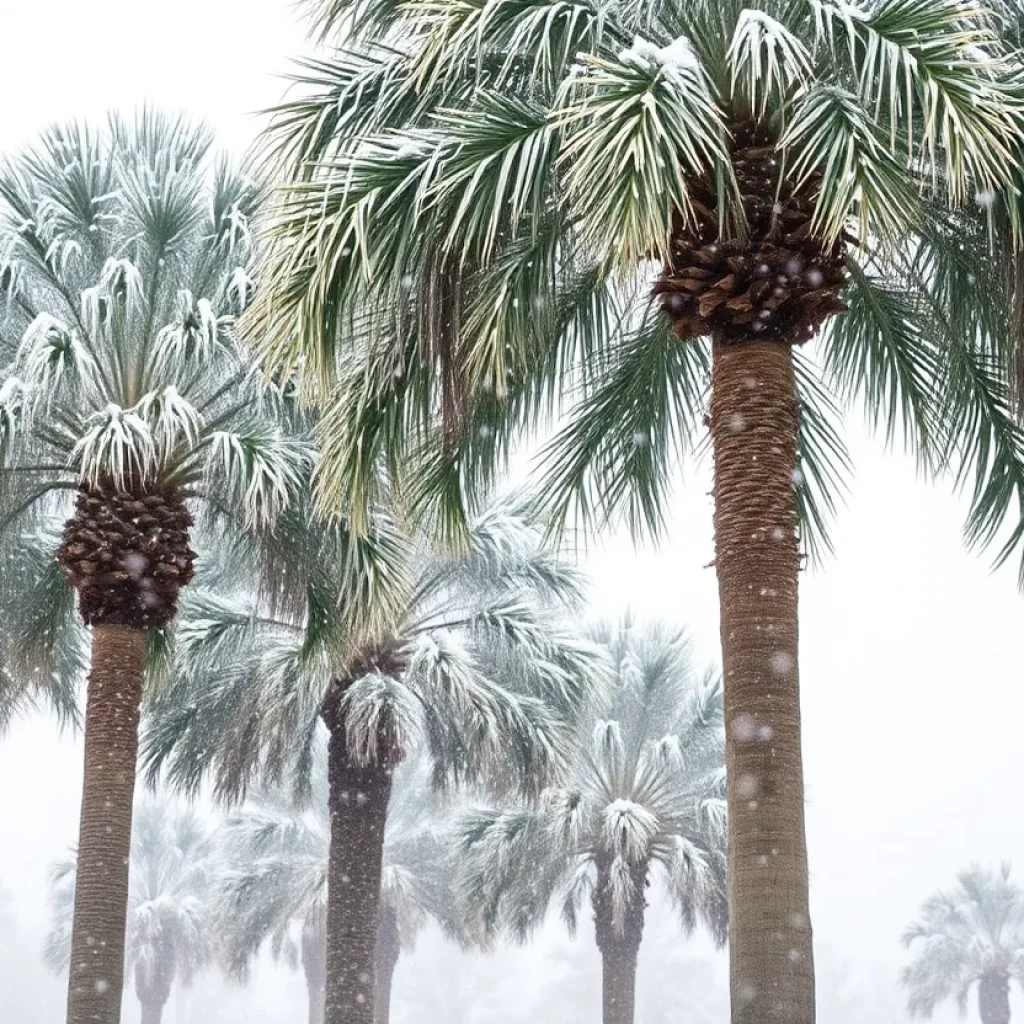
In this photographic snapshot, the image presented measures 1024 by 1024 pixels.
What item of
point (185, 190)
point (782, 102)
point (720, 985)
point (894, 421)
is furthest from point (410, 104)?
point (720, 985)

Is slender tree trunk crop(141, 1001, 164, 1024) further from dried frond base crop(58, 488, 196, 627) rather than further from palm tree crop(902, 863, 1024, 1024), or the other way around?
dried frond base crop(58, 488, 196, 627)

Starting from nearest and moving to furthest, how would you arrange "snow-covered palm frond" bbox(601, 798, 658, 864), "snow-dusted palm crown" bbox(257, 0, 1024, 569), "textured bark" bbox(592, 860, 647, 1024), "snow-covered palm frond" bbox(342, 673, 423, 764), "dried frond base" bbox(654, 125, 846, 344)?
"snow-dusted palm crown" bbox(257, 0, 1024, 569) → "dried frond base" bbox(654, 125, 846, 344) → "snow-covered palm frond" bbox(342, 673, 423, 764) → "snow-covered palm frond" bbox(601, 798, 658, 864) → "textured bark" bbox(592, 860, 647, 1024)

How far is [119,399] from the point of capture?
12086mm

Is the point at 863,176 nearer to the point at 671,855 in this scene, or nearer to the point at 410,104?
the point at 410,104

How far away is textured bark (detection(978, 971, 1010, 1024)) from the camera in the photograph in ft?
127

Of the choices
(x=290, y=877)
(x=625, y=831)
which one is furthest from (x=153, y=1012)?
(x=625, y=831)

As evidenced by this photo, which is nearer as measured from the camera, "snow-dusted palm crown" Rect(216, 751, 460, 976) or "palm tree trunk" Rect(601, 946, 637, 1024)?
"palm tree trunk" Rect(601, 946, 637, 1024)

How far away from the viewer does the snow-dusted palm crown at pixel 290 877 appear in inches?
1069

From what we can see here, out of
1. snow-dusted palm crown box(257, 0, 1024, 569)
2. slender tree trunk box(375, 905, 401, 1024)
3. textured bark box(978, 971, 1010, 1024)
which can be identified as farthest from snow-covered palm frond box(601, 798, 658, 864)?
textured bark box(978, 971, 1010, 1024)

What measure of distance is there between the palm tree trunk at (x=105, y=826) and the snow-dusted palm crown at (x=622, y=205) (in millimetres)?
3667

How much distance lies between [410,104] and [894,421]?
11.4 ft

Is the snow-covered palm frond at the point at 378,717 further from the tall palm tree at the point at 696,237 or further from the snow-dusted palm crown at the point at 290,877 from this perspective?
the snow-dusted palm crown at the point at 290,877

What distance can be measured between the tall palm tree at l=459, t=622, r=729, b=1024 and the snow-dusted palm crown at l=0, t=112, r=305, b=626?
9.75m

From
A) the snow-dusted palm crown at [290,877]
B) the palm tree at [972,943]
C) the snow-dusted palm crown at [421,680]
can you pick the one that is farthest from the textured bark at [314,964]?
the snow-dusted palm crown at [421,680]
